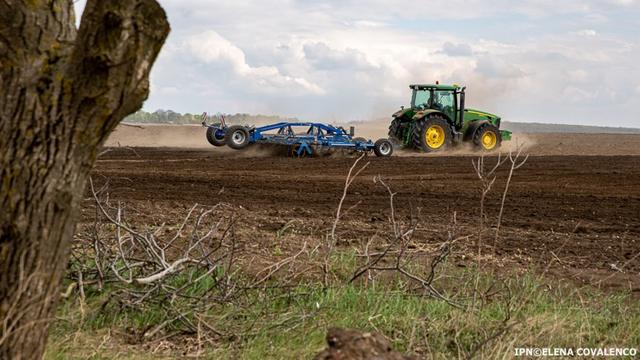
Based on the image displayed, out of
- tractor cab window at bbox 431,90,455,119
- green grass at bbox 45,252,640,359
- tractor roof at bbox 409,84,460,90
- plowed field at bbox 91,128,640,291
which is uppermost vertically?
tractor roof at bbox 409,84,460,90

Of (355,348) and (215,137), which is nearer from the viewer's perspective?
(355,348)

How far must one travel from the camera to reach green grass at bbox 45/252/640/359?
427 cm

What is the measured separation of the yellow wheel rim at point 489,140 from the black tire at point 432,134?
152cm

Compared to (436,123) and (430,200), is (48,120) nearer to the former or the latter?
(430,200)

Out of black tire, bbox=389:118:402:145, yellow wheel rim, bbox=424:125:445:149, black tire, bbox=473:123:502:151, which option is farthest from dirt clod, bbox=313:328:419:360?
black tire, bbox=473:123:502:151

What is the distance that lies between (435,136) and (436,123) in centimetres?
42

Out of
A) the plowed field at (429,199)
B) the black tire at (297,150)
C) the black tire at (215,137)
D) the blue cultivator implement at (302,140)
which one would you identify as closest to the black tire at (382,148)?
the blue cultivator implement at (302,140)

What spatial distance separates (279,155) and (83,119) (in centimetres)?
1771

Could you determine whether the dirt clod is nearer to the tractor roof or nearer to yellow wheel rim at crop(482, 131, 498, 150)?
the tractor roof

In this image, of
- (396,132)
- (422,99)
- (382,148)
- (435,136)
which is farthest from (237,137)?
(435,136)

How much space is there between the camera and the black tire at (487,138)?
22.6 meters

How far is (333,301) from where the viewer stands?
507 centimetres

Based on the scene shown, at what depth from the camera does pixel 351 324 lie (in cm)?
468

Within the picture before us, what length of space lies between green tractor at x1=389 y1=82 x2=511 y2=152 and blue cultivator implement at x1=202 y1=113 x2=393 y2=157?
119 centimetres
